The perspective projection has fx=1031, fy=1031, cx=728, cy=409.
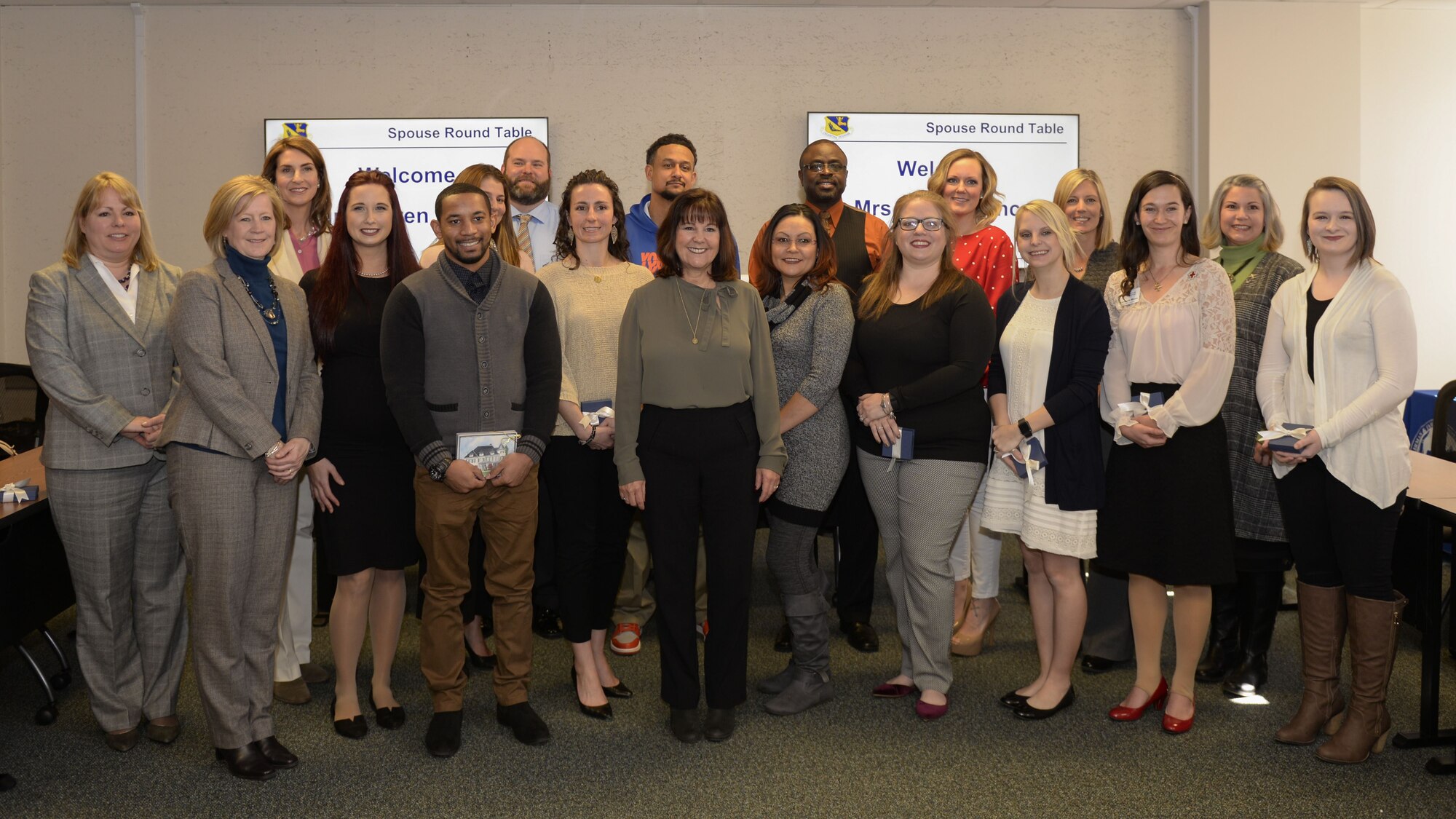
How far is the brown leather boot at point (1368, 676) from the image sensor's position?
9.87 ft

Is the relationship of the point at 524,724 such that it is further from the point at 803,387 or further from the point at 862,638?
the point at 862,638

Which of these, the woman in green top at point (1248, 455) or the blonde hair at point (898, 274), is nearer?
the blonde hair at point (898, 274)

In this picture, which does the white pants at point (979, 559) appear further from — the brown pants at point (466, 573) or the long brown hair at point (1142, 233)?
the brown pants at point (466, 573)

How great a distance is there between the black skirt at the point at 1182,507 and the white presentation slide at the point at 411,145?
4.71 metres

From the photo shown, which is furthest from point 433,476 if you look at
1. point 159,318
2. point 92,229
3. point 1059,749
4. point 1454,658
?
point 1454,658

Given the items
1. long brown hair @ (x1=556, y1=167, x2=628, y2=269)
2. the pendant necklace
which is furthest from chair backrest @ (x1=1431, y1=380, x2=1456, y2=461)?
the pendant necklace

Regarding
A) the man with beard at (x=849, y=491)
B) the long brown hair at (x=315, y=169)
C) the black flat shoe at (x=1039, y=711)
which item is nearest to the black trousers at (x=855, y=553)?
the man with beard at (x=849, y=491)

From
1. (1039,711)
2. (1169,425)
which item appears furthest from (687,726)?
(1169,425)

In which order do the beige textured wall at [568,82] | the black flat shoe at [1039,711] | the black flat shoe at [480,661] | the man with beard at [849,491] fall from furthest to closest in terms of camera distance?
the beige textured wall at [568,82], the man with beard at [849,491], the black flat shoe at [480,661], the black flat shoe at [1039,711]

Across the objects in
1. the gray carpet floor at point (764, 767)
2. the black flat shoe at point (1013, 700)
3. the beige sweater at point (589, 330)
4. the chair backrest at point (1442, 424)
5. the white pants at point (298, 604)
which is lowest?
the gray carpet floor at point (764, 767)

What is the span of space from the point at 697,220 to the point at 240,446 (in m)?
1.46

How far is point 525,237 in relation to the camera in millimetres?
4254

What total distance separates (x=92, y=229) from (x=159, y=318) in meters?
0.32

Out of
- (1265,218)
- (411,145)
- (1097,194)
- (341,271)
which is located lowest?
(341,271)
